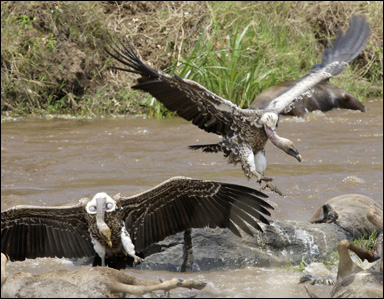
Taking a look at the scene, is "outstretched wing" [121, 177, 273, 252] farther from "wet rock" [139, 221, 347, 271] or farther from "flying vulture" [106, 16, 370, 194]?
"flying vulture" [106, 16, 370, 194]

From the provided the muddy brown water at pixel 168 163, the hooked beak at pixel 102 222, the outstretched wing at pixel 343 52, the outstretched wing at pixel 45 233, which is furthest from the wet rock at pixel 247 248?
the outstretched wing at pixel 343 52

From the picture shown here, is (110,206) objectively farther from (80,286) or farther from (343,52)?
(343,52)

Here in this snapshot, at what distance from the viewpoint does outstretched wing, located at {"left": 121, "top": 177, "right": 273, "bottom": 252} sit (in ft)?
16.9

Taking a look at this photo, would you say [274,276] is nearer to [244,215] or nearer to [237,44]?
[244,215]

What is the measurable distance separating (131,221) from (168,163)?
3.48 meters

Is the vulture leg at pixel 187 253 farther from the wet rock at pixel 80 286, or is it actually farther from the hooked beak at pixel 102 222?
the wet rock at pixel 80 286

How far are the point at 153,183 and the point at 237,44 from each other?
3850 millimetres

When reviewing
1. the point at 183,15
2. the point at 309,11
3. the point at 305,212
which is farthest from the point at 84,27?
the point at 305,212

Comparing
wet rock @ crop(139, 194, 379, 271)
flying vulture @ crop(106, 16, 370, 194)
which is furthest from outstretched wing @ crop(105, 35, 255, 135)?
wet rock @ crop(139, 194, 379, 271)

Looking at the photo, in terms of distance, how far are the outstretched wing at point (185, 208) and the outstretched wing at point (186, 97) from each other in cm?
103

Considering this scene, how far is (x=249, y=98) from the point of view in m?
11.1

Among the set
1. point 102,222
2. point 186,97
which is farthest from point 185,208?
point 186,97

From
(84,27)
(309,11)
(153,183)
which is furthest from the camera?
(309,11)

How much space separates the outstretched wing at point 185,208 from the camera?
16.9ft
